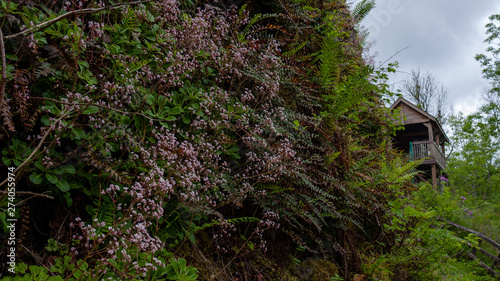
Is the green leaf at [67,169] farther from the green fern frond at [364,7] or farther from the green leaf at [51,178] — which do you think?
the green fern frond at [364,7]

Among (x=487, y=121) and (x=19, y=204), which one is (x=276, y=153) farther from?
(x=487, y=121)

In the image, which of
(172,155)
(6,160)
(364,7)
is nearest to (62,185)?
(6,160)

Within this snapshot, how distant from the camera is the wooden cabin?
1755cm

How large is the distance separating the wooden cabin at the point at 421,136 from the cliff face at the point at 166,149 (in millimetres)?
13949

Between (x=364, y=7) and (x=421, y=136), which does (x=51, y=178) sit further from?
(x=421, y=136)

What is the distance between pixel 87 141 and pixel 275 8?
2.65 metres

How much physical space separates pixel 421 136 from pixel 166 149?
22433 mm

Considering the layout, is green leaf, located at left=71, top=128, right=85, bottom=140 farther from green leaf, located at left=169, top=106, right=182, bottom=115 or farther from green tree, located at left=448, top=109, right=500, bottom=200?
green tree, located at left=448, top=109, right=500, bottom=200

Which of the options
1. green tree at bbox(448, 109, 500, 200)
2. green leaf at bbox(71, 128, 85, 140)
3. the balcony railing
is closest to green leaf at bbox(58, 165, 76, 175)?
green leaf at bbox(71, 128, 85, 140)

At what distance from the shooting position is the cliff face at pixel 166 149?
1.60m

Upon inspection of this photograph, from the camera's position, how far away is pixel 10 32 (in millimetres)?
1693

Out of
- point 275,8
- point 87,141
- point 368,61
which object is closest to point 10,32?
point 87,141

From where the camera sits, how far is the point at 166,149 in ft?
6.66

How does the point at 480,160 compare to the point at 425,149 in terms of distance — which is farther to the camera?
the point at 480,160
